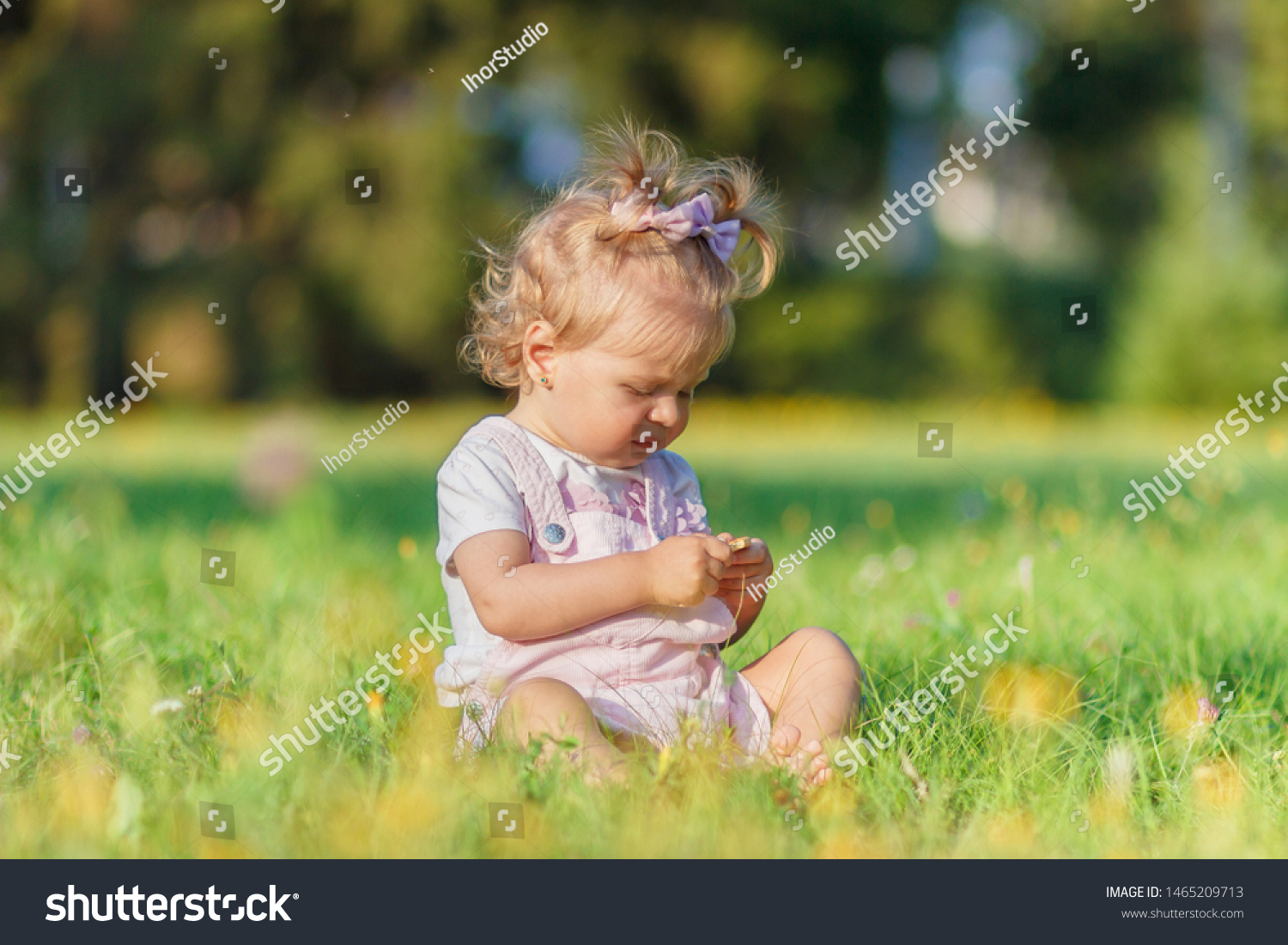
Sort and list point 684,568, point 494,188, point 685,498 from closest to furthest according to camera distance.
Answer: point 684,568
point 685,498
point 494,188

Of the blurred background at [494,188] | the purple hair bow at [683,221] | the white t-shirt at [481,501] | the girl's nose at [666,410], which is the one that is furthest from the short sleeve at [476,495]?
the blurred background at [494,188]

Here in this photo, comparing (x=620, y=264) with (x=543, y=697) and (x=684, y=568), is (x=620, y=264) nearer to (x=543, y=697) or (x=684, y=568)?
(x=684, y=568)

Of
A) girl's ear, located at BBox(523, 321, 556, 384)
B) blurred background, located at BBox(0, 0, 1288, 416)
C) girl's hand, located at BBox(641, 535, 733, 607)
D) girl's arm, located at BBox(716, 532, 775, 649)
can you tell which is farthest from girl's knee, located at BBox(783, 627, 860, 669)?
blurred background, located at BBox(0, 0, 1288, 416)

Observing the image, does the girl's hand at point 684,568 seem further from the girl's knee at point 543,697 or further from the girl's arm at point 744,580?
the girl's knee at point 543,697

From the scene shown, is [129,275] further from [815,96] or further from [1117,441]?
[1117,441]

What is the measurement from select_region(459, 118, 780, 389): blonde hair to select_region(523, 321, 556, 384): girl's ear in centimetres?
2

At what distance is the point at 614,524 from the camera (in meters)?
2.12

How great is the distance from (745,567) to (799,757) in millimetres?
A: 307

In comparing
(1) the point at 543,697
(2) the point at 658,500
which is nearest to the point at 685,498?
(2) the point at 658,500

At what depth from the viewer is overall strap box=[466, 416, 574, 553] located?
207 cm

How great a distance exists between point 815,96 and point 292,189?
605cm

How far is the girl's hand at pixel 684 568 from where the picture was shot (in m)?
1.90

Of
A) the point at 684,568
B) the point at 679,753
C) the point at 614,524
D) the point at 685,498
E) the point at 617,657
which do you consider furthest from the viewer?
the point at 685,498

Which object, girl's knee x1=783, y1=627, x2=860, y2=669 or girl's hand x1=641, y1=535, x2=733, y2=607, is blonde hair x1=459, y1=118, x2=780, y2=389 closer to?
girl's hand x1=641, y1=535, x2=733, y2=607
